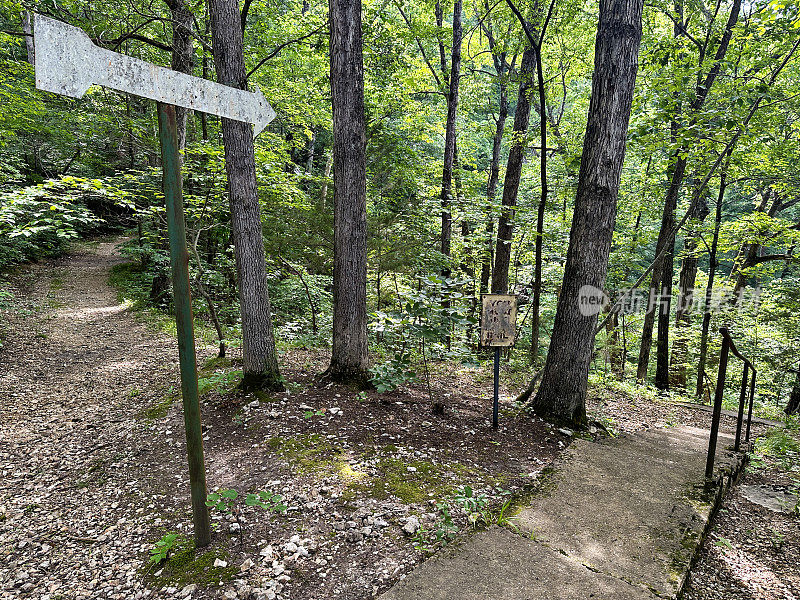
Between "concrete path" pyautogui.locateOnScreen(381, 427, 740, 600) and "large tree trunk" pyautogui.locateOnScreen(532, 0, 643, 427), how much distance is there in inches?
31.3

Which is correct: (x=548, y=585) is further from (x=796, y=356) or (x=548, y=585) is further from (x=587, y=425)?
(x=796, y=356)

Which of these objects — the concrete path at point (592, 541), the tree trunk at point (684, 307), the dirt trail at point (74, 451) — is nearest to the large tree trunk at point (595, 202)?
the concrete path at point (592, 541)

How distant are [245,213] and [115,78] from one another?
8.59 feet

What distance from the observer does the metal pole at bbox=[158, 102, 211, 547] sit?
2.34 metres

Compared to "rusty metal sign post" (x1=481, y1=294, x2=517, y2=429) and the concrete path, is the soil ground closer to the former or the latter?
the concrete path

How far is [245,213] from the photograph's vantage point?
4582mm

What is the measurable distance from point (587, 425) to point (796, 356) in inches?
270

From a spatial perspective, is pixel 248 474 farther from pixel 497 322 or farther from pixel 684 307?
pixel 684 307

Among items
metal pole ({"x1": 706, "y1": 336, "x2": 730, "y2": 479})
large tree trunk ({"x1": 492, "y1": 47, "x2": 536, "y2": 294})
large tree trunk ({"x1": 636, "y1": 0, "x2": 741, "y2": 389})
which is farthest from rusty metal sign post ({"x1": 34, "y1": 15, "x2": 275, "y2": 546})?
large tree trunk ({"x1": 636, "y1": 0, "x2": 741, "y2": 389})

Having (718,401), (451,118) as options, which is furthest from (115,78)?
(451,118)

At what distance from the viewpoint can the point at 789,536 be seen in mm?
3242

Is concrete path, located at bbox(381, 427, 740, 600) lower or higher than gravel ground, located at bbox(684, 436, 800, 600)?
higher

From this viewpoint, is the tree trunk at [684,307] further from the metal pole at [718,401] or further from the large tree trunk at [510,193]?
the metal pole at [718,401]

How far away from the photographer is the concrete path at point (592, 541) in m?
2.29
